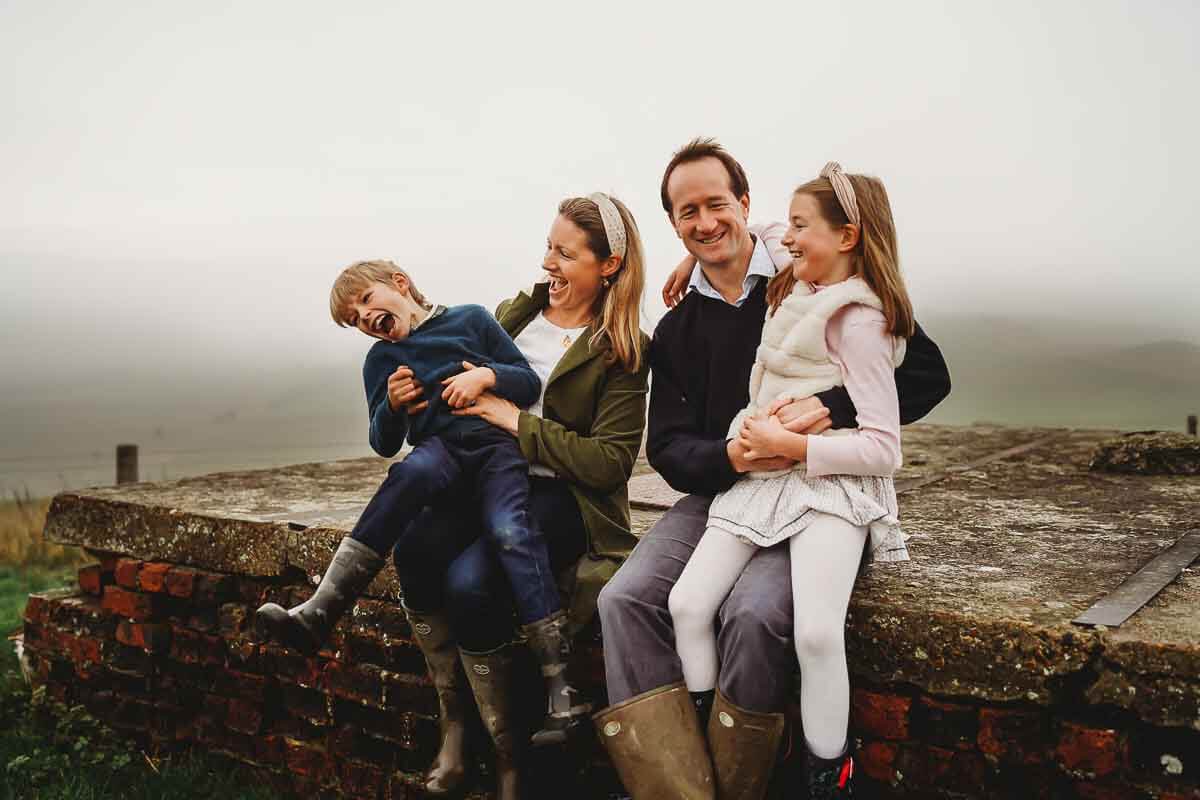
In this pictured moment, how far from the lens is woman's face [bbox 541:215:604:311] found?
301 centimetres

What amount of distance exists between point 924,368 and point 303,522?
217 centimetres

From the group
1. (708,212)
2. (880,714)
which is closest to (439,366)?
(708,212)

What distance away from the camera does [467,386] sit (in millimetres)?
2848

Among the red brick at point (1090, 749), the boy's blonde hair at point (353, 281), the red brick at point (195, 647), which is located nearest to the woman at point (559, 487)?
the boy's blonde hair at point (353, 281)

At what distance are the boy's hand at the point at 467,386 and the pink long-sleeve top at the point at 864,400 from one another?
926mm

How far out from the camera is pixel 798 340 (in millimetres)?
2561

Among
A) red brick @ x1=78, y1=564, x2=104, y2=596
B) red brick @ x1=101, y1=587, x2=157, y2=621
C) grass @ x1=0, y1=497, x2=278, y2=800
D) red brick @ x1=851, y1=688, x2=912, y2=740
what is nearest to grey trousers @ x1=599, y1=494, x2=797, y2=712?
red brick @ x1=851, y1=688, x2=912, y2=740

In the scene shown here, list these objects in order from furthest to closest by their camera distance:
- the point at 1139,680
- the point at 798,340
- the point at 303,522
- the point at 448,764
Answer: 1. the point at 303,522
2. the point at 448,764
3. the point at 798,340
4. the point at 1139,680

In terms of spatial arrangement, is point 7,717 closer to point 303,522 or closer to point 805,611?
point 303,522

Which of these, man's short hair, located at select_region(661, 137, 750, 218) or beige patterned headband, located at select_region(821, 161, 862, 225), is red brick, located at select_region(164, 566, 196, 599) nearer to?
man's short hair, located at select_region(661, 137, 750, 218)

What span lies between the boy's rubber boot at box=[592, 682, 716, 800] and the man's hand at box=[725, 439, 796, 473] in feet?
1.82

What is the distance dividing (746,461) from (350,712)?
1716 mm

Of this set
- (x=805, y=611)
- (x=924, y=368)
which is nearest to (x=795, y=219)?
(x=924, y=368)

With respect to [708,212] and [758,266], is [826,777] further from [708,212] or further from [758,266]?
[708,212]
